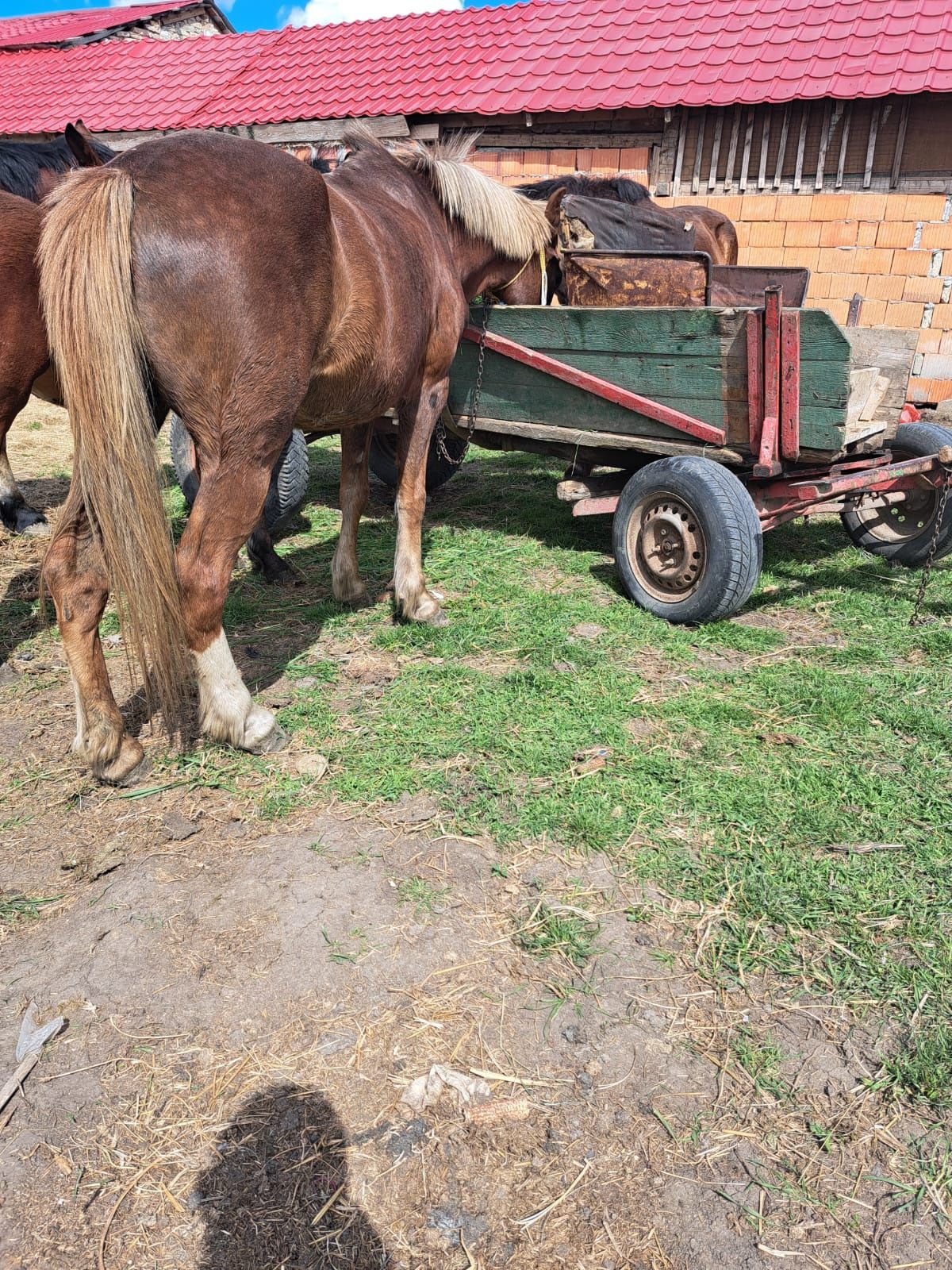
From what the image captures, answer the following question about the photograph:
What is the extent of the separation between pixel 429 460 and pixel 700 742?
12.5 feet

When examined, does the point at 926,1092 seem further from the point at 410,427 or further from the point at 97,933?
the point at 410,427

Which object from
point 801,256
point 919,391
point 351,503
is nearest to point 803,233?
point 801,256

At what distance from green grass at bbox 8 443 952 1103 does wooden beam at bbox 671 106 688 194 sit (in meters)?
5.89

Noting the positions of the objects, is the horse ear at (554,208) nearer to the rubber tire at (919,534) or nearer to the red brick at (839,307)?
the rubber tire at (919,534)

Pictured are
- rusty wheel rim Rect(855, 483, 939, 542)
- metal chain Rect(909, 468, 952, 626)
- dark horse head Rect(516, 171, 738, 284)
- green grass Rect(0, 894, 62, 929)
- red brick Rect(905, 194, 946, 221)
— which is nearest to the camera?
green grass Rect(0, 894, 62, 929)

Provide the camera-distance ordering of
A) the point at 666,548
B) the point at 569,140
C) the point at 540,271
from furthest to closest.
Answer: the point at 569,140 < the point at 540,271 < the point at 666,548

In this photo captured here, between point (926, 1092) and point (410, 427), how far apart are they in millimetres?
3504

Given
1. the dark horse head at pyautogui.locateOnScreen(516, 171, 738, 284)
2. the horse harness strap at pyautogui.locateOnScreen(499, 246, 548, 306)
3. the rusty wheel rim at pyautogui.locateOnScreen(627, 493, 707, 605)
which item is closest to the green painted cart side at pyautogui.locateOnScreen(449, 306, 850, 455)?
the horse harness strap at pyautogui.locateOnScreen(499, 246, 548, 306)

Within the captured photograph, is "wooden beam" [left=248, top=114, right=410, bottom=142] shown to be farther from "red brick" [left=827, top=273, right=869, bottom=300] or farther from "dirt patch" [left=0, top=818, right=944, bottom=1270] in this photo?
"dirt patch" [left=0, top=818, right=944, bottom=1270]

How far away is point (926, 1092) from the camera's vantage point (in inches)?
75.0

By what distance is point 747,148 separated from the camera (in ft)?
29.2

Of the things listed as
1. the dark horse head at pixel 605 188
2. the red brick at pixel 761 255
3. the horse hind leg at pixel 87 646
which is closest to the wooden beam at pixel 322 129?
the red brick at pixel 761 255

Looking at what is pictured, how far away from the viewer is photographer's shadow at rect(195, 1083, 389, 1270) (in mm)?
1620

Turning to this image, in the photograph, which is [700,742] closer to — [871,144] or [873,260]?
[873,260]
